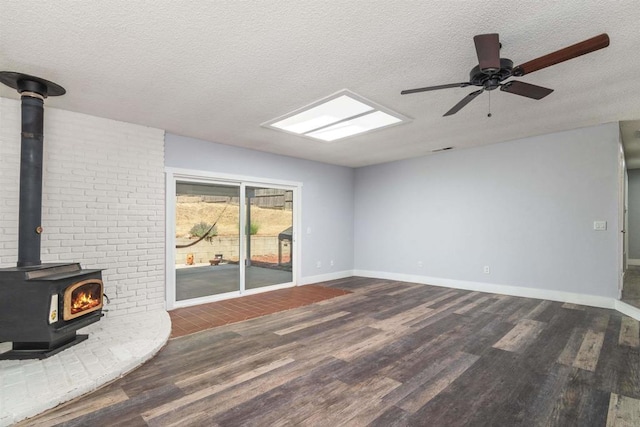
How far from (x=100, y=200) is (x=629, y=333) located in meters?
6.39

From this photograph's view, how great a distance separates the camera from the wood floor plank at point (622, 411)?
1.91 metres

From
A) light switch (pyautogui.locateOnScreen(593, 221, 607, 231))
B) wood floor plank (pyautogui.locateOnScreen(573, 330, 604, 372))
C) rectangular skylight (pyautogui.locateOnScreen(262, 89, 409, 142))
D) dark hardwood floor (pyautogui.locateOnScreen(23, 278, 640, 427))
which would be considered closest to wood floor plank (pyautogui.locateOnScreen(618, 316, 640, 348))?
dark hardwood floor (pyautogui.locateOnScreen(23, 278, 640, 427))

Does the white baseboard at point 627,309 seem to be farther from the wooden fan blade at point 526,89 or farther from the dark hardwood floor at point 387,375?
the wooden fan blade at point 526,89

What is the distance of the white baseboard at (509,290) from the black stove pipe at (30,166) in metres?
5.88

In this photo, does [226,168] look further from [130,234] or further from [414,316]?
[414,316]

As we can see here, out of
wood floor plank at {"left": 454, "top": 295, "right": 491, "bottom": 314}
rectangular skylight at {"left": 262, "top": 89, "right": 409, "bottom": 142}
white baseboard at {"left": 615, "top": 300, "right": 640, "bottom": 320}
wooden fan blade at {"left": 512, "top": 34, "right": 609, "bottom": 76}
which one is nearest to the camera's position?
wooden fan blade at {"left": 512, "top": 34, "right": 609, "bottom": 76}

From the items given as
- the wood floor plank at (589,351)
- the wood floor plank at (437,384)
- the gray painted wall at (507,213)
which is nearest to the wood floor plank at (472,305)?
the gray painted wall at (507,213)

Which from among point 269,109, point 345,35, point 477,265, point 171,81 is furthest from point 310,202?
point 345,35

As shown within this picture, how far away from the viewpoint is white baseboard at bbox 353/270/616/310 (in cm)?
450

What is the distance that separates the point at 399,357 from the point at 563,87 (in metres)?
3.16

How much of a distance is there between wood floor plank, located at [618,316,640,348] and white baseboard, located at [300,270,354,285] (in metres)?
4.60

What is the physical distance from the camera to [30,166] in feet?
9.64

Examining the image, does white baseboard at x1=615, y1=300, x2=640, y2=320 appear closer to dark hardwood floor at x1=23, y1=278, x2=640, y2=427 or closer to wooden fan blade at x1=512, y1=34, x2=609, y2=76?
dark hardwood floor at x1=23, y1=278, x2=640, y2=427

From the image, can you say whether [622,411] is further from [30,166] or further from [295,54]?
[30,166]
